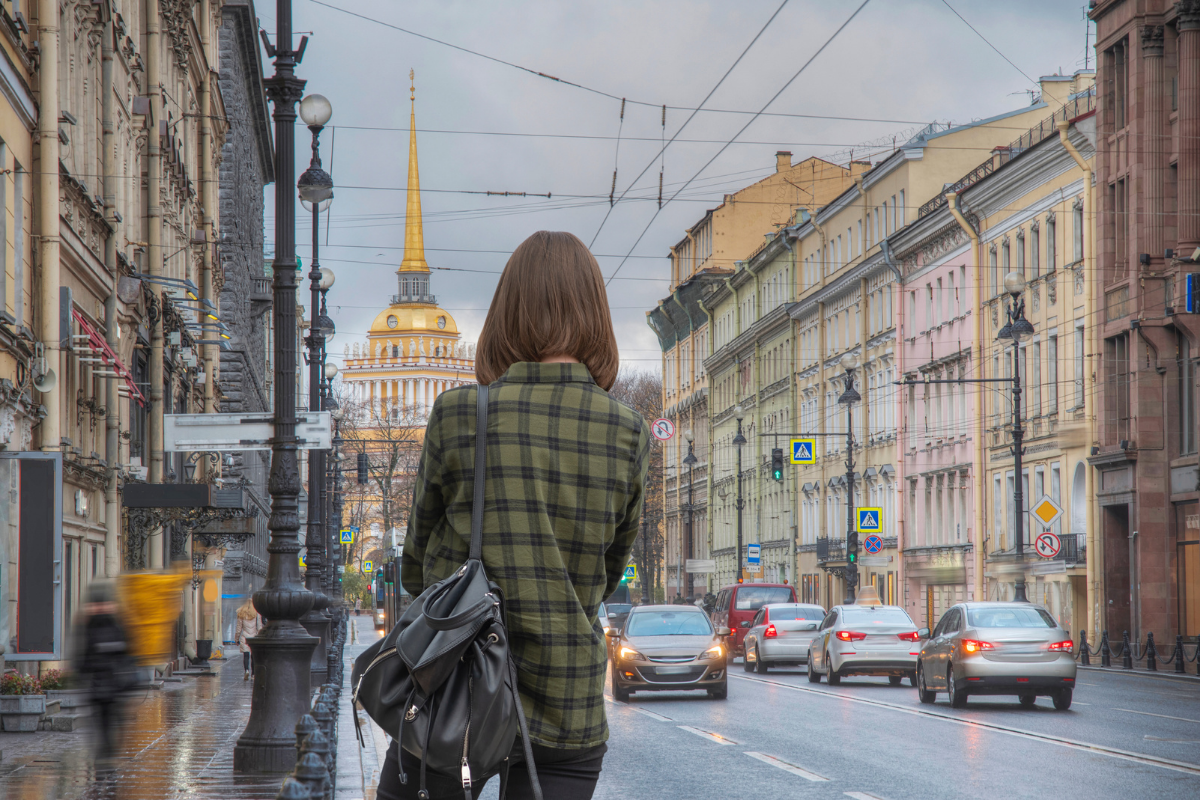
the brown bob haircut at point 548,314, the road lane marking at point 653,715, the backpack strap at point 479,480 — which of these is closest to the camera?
the backpack strap at point 479,480

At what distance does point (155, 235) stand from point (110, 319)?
4.77 m

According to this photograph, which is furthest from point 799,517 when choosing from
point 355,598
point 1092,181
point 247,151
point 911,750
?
point 355,598

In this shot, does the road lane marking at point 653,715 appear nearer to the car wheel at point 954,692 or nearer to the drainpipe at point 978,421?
the car wheel at point 954,692

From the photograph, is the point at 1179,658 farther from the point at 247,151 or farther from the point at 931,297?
the point at 247,151

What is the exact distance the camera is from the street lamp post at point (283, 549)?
12742 mm

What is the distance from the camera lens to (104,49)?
25.1 m

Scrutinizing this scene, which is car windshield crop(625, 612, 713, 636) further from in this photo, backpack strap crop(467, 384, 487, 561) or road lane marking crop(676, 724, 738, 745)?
backpack strap crop(467, 384, 487, 561)

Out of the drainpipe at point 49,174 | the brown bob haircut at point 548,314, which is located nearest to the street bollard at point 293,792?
the brown bob haircut at point 548,314

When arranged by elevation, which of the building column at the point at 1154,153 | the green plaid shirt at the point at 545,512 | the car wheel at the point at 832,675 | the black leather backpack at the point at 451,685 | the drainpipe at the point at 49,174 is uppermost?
the building column at the point at 1154,153

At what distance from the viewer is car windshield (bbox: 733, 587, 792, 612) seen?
138 ft

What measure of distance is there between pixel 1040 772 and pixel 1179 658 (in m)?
21.4

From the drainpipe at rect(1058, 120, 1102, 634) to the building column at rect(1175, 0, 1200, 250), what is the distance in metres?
3.92

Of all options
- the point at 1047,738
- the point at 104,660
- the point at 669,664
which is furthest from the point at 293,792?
the point at 669,664

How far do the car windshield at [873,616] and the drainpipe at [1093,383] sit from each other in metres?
16.0
